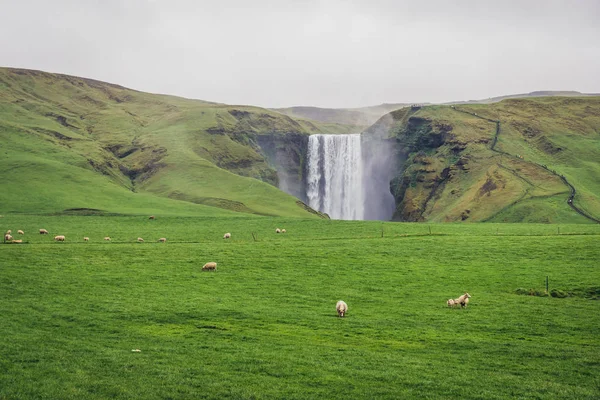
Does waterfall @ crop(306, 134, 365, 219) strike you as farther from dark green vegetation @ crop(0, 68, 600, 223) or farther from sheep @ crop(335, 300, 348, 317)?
sheep @ crop(335, 300, 348, 317)

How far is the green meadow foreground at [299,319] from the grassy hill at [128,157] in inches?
1918

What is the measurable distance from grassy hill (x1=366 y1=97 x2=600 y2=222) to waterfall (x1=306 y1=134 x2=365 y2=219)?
11049 mm

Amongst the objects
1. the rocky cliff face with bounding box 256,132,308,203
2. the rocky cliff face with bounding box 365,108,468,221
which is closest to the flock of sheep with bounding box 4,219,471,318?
the rocky cliff face with bounding box 365,108,468,221

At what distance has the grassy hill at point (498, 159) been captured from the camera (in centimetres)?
10869

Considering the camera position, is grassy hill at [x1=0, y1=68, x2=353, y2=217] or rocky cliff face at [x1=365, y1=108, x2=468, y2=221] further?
rocky cliff face at [x1=365, y1=108, x2=468, y2=221]

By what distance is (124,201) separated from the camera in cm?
10350

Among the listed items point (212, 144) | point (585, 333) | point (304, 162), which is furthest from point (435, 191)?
point (585, 333)

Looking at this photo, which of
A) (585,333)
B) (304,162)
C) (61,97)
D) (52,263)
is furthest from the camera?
(61,97)

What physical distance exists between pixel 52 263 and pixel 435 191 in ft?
347

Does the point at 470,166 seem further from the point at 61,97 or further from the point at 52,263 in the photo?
the point at 61,97

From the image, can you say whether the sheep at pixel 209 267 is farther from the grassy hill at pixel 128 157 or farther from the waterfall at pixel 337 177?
the waterfall at pixel 337 177

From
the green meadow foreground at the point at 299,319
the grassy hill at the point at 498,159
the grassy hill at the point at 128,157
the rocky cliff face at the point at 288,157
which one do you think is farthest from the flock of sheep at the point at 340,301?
the rocky cliff face at the point at 288,157

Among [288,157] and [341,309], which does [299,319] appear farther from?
[288,157]

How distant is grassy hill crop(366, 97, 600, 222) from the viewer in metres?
109
